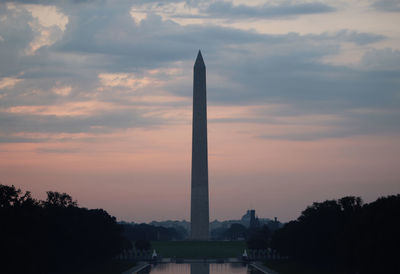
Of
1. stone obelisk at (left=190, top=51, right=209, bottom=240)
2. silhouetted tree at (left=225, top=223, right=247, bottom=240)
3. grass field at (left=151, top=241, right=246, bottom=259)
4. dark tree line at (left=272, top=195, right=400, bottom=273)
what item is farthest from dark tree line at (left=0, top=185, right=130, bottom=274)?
silhouetted tree at (left=225, top=223, right=247, bottom=240)

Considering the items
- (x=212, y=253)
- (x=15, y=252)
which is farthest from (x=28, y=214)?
(x=212, y=253)

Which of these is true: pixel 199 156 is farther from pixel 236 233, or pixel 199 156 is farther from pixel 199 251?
pixel 236 233

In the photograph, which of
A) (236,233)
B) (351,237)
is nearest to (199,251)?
(351,237)

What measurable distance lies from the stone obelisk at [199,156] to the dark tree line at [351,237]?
2094 cm

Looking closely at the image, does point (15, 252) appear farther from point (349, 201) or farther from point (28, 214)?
point (349, 201)

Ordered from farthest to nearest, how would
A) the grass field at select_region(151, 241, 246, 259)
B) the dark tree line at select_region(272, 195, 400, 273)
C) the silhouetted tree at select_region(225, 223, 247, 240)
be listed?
1. the silhouetted tree at select_region(225, 223, 247, 240)
2. the grass field at select_region(151, 241, 246, 259)
3. the dark tree line at select_region(272, 195, 400, 273)

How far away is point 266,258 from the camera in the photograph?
8819 centimetres

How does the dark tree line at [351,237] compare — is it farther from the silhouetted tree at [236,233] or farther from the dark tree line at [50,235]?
Answer: the silhouetted tree at [236,233]

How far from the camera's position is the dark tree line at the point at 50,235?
140ft

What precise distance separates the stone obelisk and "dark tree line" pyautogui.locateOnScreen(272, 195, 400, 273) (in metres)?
20.9

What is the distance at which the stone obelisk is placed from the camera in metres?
93.4

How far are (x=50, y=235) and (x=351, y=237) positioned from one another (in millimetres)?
23348

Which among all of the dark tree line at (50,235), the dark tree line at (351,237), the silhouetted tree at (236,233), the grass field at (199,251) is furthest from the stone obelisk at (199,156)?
the silhouetted tree at (236,233)

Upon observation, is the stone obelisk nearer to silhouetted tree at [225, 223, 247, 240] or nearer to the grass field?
the grass field
